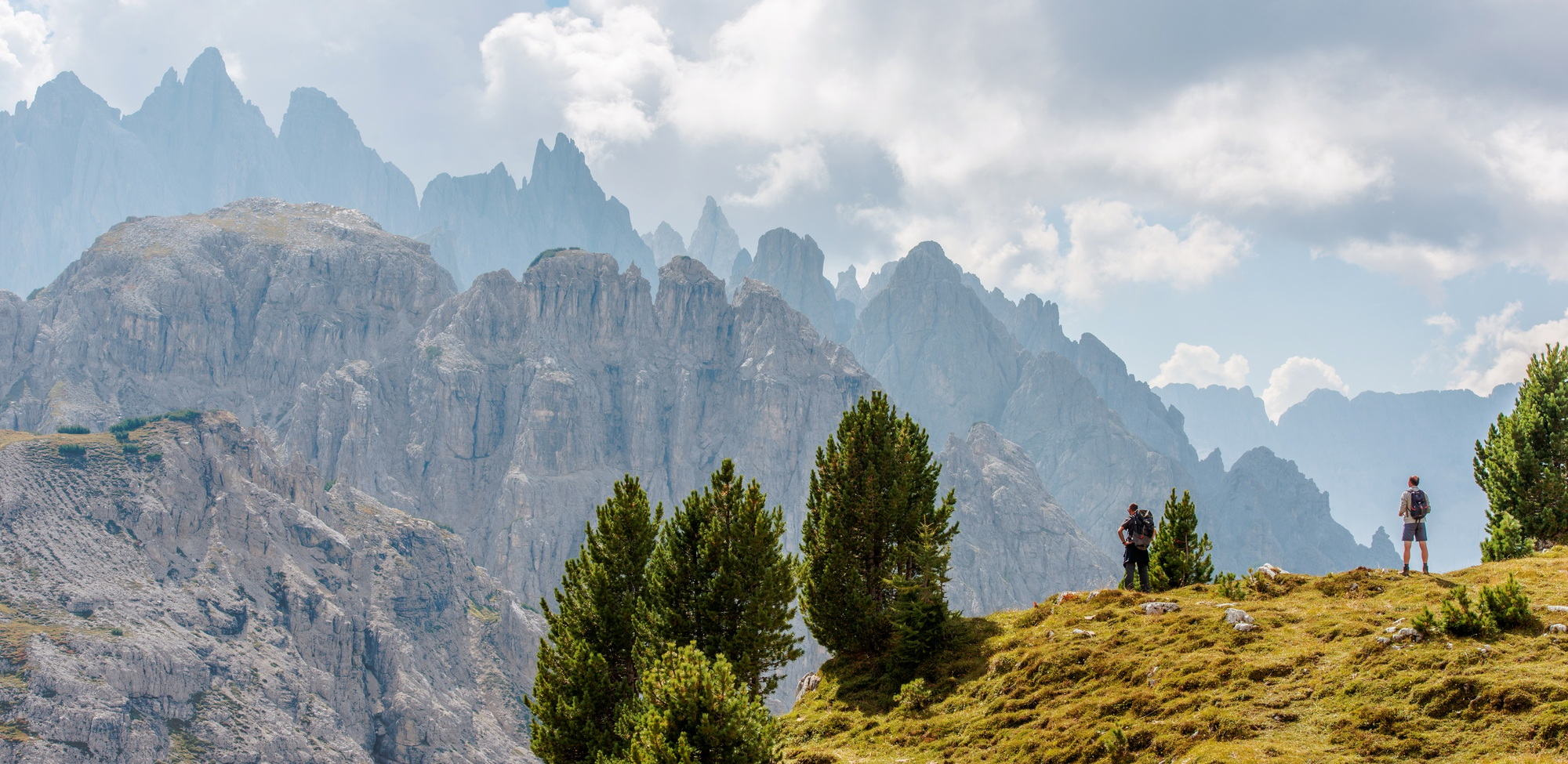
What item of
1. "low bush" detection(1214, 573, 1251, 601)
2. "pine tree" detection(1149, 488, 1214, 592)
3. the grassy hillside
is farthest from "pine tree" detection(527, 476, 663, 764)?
"low bush" detection(1214, 573, 1251, 601)

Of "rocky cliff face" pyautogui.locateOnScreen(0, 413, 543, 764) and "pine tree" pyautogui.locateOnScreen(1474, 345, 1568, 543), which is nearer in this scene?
"pine tree" pyautogui.locateOnScreen(1474, 345, 1568, 543)

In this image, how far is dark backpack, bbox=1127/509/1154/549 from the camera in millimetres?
34281

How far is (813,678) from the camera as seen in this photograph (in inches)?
1708

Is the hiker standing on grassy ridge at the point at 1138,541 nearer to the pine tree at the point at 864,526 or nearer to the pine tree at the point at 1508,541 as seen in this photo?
the pine tree at the point at 864,526

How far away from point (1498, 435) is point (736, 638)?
132 ft

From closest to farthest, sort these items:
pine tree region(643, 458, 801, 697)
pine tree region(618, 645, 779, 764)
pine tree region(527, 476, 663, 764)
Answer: pine tree region(618, 645, 779, 764)
pine tree region(527, 476, 663, 764)
pine tree region(643, 458, 801, 697)

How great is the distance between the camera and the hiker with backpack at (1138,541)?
1351 inches

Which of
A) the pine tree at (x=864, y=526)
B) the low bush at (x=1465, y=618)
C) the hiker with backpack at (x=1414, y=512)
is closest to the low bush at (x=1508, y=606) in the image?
the low bush at (x=1465, y=618)

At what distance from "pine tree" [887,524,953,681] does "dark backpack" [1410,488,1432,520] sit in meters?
16.6

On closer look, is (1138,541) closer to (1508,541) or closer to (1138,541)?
(1138,541)

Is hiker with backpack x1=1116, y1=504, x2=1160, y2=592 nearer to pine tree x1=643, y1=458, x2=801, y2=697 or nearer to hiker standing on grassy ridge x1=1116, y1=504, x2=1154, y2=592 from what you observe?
hiker standing on grassy ridge x1=1116, y1=504, x2=1154, y2=592

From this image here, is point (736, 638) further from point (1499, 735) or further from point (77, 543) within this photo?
point (77, 543)

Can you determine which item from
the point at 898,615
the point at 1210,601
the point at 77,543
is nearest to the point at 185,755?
the point at 77,543

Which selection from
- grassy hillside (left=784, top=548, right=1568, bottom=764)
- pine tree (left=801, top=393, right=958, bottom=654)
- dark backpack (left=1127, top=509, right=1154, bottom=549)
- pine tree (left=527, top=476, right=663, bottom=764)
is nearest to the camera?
grassy hillside (left=784, top=548, right=1568, bottom=764)
